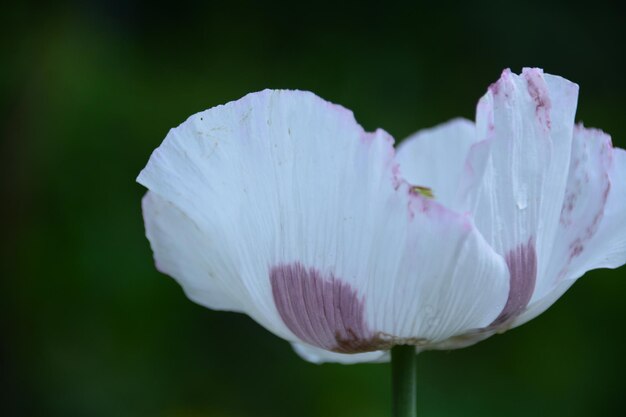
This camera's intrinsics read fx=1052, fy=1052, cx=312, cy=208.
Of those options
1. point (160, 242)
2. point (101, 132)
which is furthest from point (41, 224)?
point (160, 242)

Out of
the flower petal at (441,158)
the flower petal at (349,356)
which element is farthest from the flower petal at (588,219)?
the flower petal at (441,158)

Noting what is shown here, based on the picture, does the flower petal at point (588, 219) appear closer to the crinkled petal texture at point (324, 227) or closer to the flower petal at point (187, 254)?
the crinkled petal texture at point (324, 227)

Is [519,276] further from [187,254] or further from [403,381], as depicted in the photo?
[187,254]

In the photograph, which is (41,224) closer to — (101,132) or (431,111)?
(101,132)

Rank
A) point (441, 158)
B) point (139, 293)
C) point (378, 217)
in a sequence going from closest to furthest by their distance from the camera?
point (378, 217) < point (441, 158) < point (139, 293)

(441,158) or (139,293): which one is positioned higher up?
(441,158)

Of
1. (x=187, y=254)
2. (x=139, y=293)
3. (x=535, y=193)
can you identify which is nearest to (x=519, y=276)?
(x=535, y=193)

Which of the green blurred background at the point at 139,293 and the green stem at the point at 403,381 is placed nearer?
the green stem at the point at 403,381
